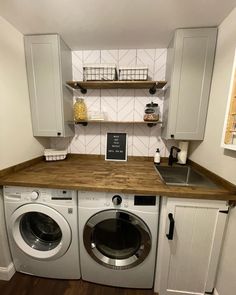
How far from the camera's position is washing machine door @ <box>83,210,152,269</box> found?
1.04 meters

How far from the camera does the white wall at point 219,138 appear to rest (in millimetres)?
961

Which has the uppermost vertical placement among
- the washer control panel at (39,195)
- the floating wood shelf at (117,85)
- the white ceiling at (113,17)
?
the white ceiling at (113,17)

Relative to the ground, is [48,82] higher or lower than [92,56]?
lower

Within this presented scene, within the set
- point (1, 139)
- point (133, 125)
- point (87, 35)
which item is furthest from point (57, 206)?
point (87, 35)

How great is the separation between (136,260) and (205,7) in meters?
1.97

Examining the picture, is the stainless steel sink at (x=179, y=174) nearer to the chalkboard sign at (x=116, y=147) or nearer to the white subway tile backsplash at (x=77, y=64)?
the chalkboard sign at (x=116, y=147)

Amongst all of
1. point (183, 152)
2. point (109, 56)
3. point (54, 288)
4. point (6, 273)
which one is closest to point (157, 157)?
point (183, 152)

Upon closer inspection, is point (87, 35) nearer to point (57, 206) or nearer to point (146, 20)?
point (146, 20)

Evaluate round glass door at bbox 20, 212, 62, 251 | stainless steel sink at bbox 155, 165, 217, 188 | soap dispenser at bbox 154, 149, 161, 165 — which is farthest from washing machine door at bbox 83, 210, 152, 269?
soap dispenser at bbox 154, 149, 161, 165

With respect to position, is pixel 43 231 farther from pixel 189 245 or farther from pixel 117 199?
pixel 189 245

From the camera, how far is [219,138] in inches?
43.5

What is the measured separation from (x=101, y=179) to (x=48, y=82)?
111 cm

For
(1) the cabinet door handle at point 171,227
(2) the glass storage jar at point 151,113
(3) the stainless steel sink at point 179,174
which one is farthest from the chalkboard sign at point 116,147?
(1) the cabinet door handle at point 171,227

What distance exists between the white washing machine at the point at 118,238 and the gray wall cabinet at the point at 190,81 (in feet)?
2.53
